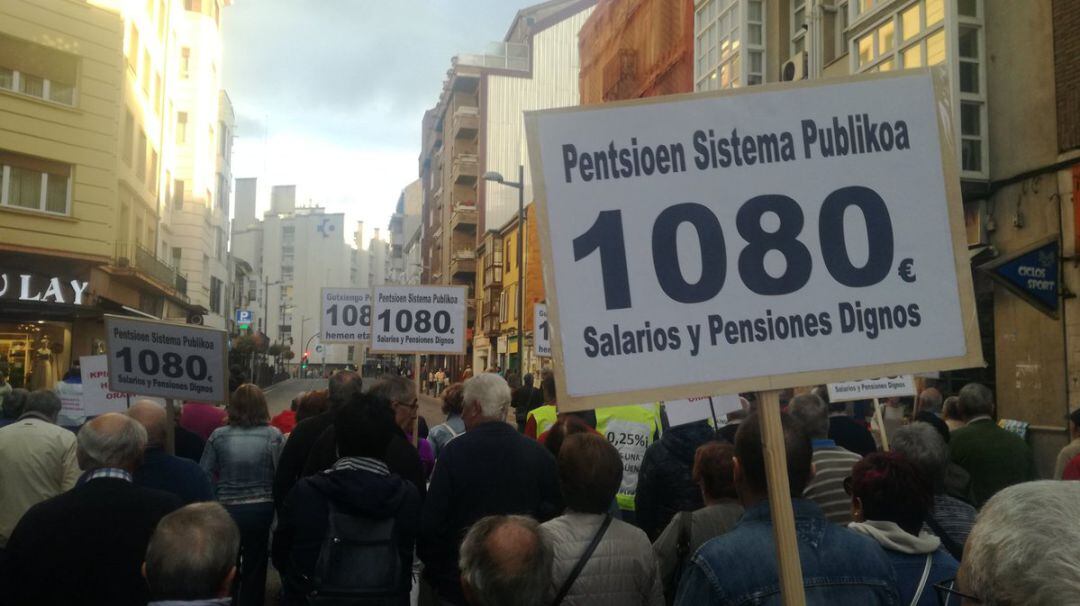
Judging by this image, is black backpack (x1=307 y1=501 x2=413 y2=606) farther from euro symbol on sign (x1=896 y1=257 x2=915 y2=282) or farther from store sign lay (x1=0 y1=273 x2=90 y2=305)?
store sign lay (x1=0 y1=273 x2=90 y2=305)

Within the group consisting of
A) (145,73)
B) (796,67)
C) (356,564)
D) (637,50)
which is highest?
(637,50)

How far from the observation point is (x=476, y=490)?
4.87m

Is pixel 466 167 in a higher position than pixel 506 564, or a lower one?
higher

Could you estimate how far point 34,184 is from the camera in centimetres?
2355

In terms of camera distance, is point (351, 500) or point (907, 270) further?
point (351, 500)

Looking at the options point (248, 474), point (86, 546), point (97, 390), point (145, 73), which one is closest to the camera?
point (86, 546)

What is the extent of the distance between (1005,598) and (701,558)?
1.16 metres

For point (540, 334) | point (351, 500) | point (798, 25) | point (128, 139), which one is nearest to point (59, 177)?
point (128, 139)

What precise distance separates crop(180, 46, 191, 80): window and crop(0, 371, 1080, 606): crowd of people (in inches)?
1685

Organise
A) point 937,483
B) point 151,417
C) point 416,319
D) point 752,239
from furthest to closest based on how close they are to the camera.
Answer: point 416,319 < point 151,417 < point 937,483 < point 752,239

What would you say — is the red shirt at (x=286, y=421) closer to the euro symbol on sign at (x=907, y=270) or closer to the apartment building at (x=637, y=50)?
the euro symbol on sign at (x=907, y=270)

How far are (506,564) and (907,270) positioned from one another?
1.65m

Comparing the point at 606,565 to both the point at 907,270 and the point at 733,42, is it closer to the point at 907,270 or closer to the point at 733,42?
the point at 907,270

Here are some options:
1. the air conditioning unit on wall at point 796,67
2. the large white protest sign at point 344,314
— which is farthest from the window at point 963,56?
the large white protest sign at point 344,314
